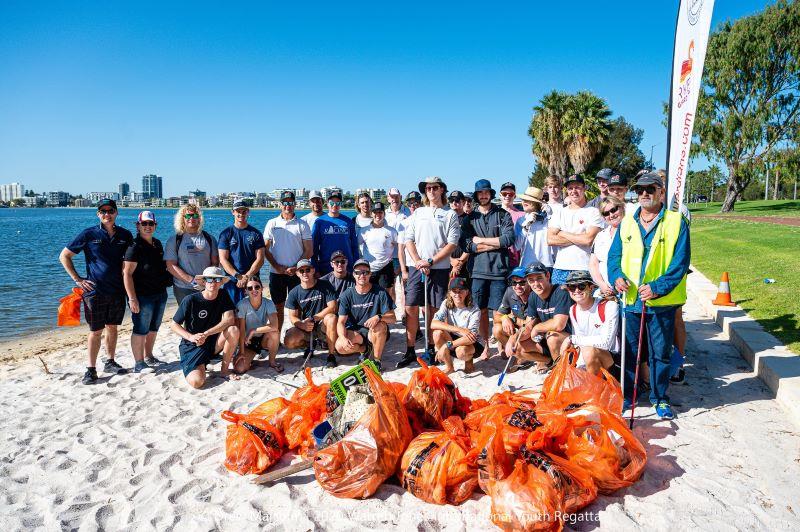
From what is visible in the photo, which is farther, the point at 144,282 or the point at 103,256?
the point at 144,282

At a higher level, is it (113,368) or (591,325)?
(591,325)

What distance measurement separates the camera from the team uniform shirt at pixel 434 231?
6.24m

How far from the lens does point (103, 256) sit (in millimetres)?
5812

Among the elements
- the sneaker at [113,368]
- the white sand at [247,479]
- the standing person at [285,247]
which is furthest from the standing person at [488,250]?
the sneaker at [113,368]

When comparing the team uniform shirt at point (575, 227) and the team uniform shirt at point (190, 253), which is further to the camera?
the team uniform shirt at point (190, 253)

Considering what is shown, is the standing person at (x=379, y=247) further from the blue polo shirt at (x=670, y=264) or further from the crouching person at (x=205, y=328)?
the blue polo shirt at (x=670, y=264)

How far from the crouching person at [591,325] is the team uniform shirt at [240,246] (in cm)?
416

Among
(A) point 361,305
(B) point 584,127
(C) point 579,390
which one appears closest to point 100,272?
(A) point 361,305

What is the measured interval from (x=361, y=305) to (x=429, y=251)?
1.13 m

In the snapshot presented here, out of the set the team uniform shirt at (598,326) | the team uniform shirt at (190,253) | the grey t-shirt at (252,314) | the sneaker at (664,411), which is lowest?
the sneaker at (664,411)

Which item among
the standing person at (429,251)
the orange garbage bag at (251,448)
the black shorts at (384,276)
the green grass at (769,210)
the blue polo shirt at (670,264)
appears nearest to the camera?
the orange garbage bag at (251,448)

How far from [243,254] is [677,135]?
5.26 metres

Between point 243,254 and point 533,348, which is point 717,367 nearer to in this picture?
point 533,348

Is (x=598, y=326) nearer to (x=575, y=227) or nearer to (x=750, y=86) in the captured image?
(x=575, y=227)
